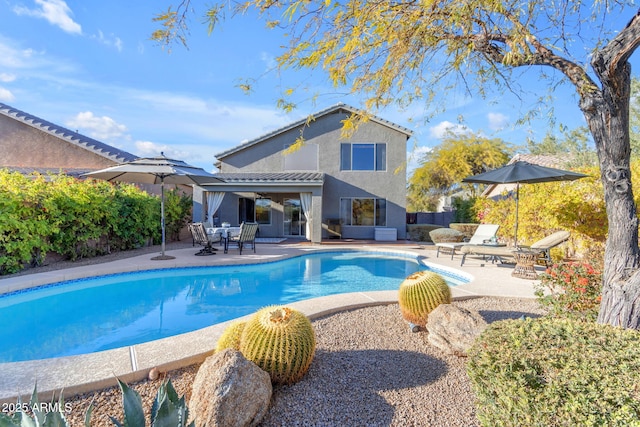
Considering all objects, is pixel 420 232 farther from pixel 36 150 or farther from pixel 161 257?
pixel 36 150

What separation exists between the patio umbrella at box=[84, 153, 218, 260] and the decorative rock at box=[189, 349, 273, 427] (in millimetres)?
9240

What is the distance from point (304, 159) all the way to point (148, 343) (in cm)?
1570

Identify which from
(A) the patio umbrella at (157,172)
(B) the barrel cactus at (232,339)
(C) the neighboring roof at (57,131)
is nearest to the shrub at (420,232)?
(A) the patio umbrella at (157,172)

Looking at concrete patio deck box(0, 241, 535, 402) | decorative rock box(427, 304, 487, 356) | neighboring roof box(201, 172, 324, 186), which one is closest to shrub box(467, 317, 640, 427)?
decorative rock box(427, 304, 487, 356)

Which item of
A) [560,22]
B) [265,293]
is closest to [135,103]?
[265,293]

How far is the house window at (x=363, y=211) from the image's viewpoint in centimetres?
1856

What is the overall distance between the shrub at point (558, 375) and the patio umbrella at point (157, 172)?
34.3 ft

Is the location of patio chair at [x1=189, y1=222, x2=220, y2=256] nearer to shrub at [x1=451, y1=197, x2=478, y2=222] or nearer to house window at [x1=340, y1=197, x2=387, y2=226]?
house window at [x1=340, y1=197, x2=387, y2=226]

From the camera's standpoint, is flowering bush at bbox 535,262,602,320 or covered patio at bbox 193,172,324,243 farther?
covered patio at bbox 193,172,324,243

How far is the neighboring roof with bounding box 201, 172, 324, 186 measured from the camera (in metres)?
16.2

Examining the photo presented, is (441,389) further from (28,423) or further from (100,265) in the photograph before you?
(100,265)

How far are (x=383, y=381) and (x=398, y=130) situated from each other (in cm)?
1653

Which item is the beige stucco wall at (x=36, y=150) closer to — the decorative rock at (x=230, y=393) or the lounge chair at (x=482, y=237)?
the lounge chair at (x=482, y=237)

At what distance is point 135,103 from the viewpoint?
1355cm
